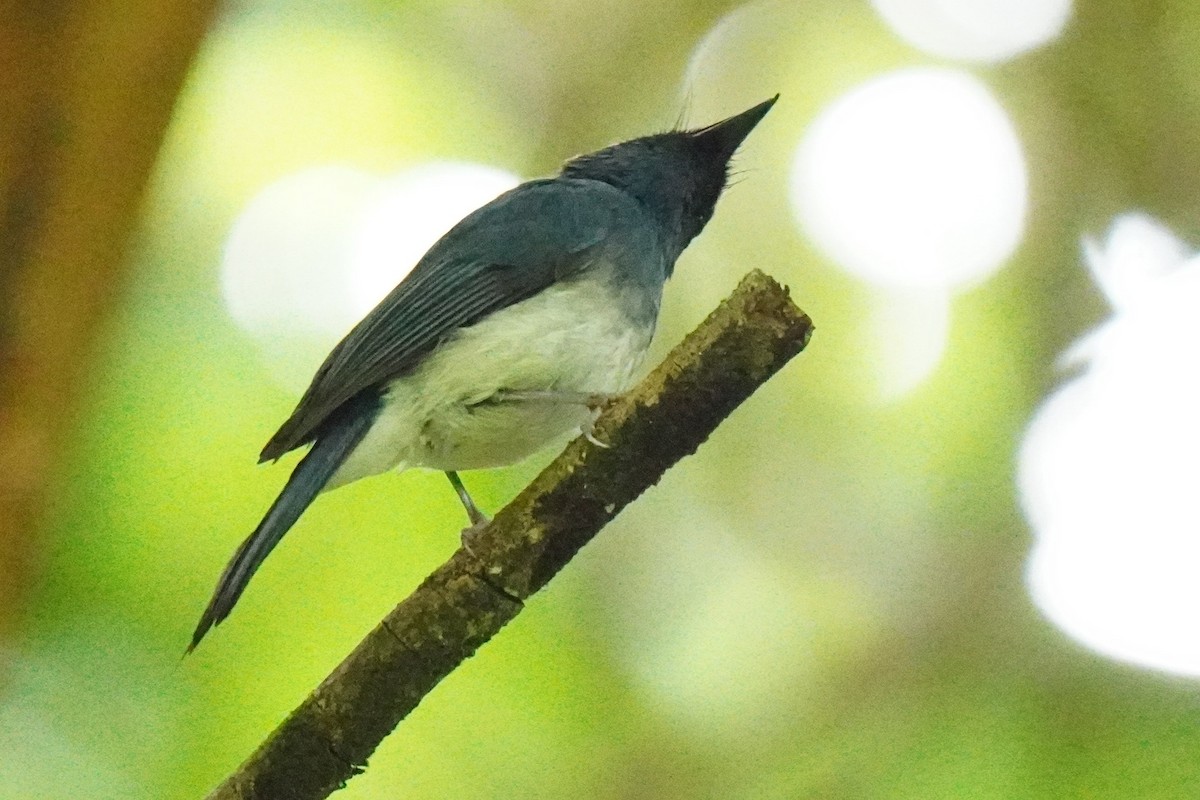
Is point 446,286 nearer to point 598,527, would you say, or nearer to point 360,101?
point 598,527

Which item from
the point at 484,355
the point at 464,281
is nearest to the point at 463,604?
the point at 484,355

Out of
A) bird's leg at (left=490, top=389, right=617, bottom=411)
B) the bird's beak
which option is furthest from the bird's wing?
the bird's beak

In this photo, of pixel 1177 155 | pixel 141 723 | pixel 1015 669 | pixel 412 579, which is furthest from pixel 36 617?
pixel 1177 155

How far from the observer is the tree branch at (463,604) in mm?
2156

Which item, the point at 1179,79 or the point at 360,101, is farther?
the point at 360,101

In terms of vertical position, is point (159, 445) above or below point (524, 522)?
above

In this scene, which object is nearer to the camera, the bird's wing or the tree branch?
the tree branch

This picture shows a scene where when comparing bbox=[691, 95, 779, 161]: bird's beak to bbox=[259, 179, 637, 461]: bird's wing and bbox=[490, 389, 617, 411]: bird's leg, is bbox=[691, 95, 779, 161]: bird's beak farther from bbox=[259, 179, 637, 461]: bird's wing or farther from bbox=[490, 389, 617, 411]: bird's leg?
bbox=[490, 389, 617, 411]: bird's leg

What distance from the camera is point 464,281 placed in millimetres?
3074

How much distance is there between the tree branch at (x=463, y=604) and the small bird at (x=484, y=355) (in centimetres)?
46

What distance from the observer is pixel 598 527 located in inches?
87.4

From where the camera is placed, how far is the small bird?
286 centimetres

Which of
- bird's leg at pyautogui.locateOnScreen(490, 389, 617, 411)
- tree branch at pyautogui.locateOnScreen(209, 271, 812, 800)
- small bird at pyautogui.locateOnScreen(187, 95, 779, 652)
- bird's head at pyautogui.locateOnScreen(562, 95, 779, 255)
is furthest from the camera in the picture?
bird's head at pyautogui.locateOnScreen(562, 95, 779, 255)

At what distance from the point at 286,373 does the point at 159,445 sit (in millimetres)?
601
